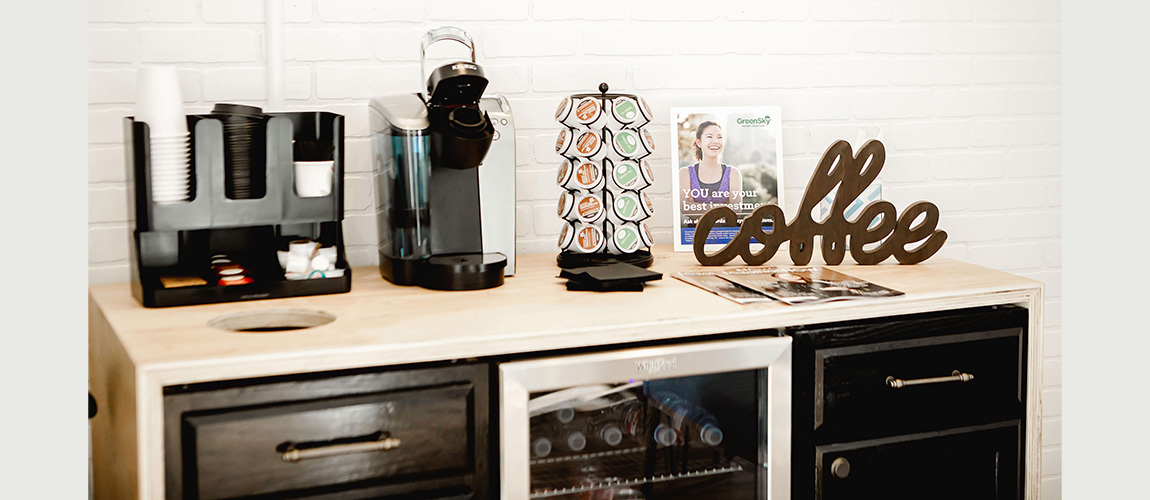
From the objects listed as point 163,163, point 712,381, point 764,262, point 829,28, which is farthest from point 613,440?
point 829,28

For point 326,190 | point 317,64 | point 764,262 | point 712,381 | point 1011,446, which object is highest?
point 317,64

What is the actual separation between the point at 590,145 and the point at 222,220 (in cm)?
77

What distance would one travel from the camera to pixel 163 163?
1648 millimetres

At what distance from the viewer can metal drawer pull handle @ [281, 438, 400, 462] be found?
1.39 meters

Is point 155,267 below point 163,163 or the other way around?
below

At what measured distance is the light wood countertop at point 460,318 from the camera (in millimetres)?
1379

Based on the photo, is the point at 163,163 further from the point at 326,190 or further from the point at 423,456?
the point at 423,456

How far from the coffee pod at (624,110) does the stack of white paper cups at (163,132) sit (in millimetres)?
867

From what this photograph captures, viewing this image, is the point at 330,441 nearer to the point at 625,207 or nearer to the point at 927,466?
the point at 625,207

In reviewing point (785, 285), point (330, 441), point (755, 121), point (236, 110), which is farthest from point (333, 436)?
point (755, 121)

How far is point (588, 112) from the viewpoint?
2.06m

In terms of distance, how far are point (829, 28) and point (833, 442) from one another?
3.99 ft

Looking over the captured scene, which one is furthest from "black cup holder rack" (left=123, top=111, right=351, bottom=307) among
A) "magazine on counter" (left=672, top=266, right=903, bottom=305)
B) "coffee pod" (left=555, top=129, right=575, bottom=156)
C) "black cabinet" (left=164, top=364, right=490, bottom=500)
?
"magazine on counter" (left=672, top=266, right=903, bottom=305)

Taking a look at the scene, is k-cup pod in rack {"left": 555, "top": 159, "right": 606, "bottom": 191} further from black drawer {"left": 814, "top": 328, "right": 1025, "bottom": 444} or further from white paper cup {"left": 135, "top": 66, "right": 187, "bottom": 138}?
white paper cup {"left": 135, "top": 66, "right": 187, "bottom": 138}
